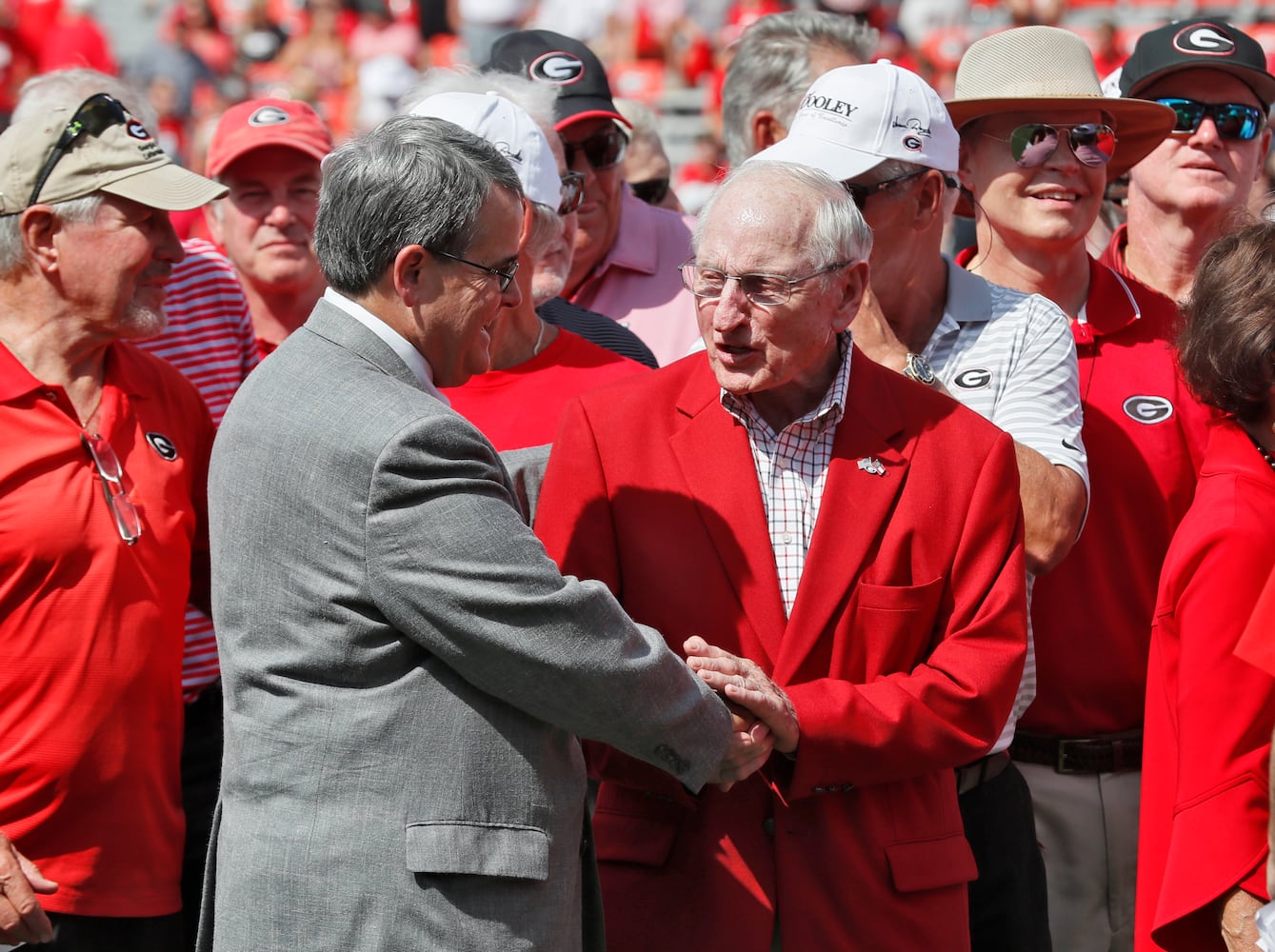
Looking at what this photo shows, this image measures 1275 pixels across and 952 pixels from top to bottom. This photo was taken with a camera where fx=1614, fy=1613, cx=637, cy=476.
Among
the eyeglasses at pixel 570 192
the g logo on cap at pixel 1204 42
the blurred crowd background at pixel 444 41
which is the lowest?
the blurred crowd background at pixel 444 41

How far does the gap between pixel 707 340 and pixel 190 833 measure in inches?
69.7

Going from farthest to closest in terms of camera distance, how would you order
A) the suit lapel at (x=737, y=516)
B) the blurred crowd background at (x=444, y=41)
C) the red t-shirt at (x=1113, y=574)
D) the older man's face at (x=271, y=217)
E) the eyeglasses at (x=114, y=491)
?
the blurred crowd background at (x=444, y=41) → the older man's face at (x=271, y=217) → the red t-shirt at (x=1113, y=574) → the eyeglasses at (x=114, y=491) → the suit lapel at (x=737, y=516)

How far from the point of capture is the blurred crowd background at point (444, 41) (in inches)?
597

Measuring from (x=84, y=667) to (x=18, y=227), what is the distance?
1.03m

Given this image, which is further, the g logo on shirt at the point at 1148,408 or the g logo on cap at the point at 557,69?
the g logo on cap at the point at 557,69

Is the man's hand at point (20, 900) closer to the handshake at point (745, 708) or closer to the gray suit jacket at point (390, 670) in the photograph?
the gray suit jacket at point (390, 670)

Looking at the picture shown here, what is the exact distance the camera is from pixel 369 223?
2.71 meters

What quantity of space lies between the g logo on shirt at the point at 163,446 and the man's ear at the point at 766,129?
2.22 m

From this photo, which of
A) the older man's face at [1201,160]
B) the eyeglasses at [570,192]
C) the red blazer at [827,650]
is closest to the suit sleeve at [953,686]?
the red blazer at [827,650]

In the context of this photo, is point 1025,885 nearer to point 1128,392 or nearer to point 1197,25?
point 1128,392

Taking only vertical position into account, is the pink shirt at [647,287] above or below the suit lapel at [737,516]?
below

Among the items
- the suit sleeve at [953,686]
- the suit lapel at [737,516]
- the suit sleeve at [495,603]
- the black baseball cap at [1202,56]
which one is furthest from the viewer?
the black baseball cap at [1202,56]

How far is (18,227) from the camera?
144 inches

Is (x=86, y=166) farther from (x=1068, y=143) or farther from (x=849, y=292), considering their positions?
(x=1068, y=143)
